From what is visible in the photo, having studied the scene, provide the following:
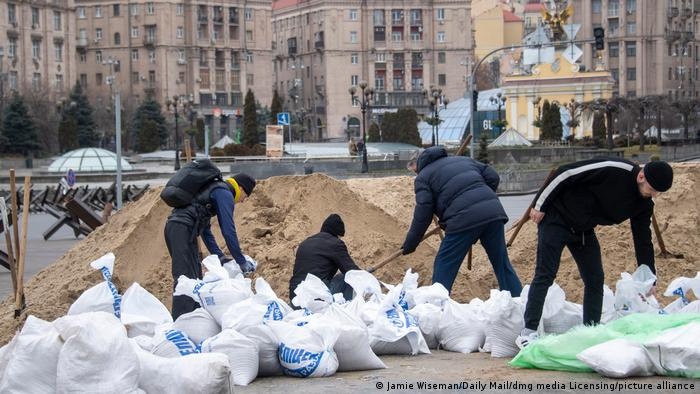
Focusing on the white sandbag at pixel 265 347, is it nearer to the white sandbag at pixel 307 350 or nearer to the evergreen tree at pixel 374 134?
the white sandbag at pixel 307 350

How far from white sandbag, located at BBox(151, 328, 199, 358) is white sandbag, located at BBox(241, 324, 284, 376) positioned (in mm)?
319

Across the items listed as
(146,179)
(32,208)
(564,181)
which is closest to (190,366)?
(564,181)

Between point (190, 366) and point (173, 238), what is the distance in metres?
2.49

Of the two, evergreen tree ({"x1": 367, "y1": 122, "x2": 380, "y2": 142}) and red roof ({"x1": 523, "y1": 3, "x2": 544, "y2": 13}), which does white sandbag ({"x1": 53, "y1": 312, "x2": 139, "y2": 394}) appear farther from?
red roof ({"x1": 523, "y1": 3, "x2": 544, "y2": 13})

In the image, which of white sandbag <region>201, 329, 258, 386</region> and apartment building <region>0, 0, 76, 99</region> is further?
apartment building <region>0, 0, 76, 99</region>

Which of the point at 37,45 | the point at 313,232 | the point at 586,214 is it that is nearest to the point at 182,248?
the point at 586,214

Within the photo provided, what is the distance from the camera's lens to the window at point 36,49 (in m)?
83.4

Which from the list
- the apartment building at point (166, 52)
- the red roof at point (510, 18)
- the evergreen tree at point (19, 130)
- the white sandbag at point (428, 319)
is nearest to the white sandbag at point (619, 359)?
the white sandbag at point (428, 319)

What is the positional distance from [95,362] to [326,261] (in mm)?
3209

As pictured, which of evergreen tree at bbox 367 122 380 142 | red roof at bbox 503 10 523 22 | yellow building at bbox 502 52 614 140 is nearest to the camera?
yellow building at bbox 502 52 614 140

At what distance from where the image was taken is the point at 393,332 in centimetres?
738

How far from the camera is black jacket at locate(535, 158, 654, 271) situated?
693 centimetres

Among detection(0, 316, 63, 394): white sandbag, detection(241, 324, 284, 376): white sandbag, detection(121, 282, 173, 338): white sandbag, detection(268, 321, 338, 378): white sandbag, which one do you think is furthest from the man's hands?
detection(0, 316, 63, 394): white sandbag

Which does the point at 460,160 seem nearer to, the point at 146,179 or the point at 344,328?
the point at 344,328
